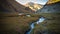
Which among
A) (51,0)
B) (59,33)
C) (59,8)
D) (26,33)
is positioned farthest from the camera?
(51,0)

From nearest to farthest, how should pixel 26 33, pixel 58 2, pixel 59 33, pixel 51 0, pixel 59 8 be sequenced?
pixel 59 33 → pixel 26 33 → pixel 59 8 → pixel 58 2 → pixel 51 0

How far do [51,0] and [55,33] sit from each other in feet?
210

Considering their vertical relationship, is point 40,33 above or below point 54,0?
above

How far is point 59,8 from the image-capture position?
212ft

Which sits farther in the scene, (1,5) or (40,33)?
(1,5)

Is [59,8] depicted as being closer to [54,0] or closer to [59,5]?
[59,5]

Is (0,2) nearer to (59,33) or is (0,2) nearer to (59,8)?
(59,8)

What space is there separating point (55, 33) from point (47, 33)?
987 mm

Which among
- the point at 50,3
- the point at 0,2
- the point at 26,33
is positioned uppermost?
the point at 26,33

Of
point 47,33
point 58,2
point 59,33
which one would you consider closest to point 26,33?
point 47,33

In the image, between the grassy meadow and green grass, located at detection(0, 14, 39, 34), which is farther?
green grass, located at detection(0, 14, 39, 34)

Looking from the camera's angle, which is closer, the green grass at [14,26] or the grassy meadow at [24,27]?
the grassy meadow at [24,27]

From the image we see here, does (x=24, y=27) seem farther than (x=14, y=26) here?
No

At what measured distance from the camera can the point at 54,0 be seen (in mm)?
72875
